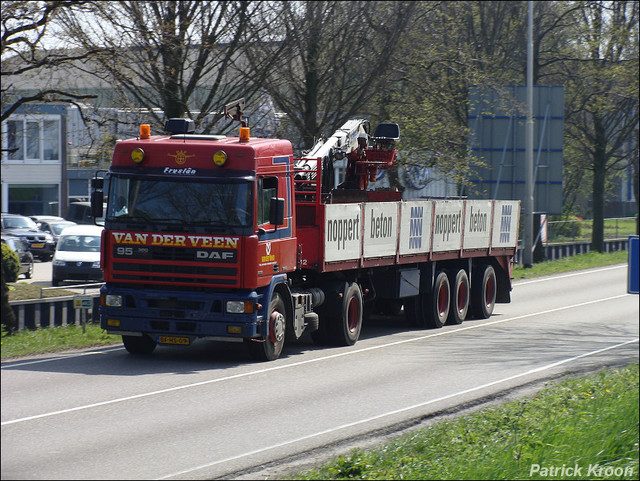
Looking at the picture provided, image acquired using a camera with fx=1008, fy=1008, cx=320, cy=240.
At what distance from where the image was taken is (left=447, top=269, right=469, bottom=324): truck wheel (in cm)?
2095

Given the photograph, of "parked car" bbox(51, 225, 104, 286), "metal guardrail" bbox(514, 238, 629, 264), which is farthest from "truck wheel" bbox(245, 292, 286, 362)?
"metal guardrail" bbox(514, 238, 629, 264)

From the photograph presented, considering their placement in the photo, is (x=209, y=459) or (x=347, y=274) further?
(x=347, y=274)

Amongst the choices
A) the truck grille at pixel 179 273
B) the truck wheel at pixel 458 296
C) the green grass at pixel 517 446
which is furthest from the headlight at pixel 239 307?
the truck wheel at pixel 458 296

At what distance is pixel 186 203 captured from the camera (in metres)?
13.5

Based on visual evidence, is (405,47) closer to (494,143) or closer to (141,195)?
(494,143)

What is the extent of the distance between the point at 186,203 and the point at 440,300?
8.32 m

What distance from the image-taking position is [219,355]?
15.0 meters

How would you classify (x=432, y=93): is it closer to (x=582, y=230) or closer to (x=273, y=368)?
(x=273, y=368)

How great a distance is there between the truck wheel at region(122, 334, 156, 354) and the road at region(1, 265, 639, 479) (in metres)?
0.14

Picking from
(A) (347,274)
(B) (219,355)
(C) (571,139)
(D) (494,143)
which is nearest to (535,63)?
(C) (571,139)

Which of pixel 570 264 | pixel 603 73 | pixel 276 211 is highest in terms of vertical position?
pixel 603 73

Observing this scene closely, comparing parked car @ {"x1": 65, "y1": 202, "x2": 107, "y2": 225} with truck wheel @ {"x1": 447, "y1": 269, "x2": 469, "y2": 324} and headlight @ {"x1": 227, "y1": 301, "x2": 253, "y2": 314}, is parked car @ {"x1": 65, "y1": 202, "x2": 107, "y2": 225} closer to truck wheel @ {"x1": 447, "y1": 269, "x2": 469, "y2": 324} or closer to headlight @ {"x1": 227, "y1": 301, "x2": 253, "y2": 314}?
truck wheel @ {"x1": 447, "y1": 269, "x2": 469, "y2": 324}

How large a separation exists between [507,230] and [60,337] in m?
11.8

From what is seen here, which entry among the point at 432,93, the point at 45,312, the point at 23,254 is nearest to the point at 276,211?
the point at 45,312
